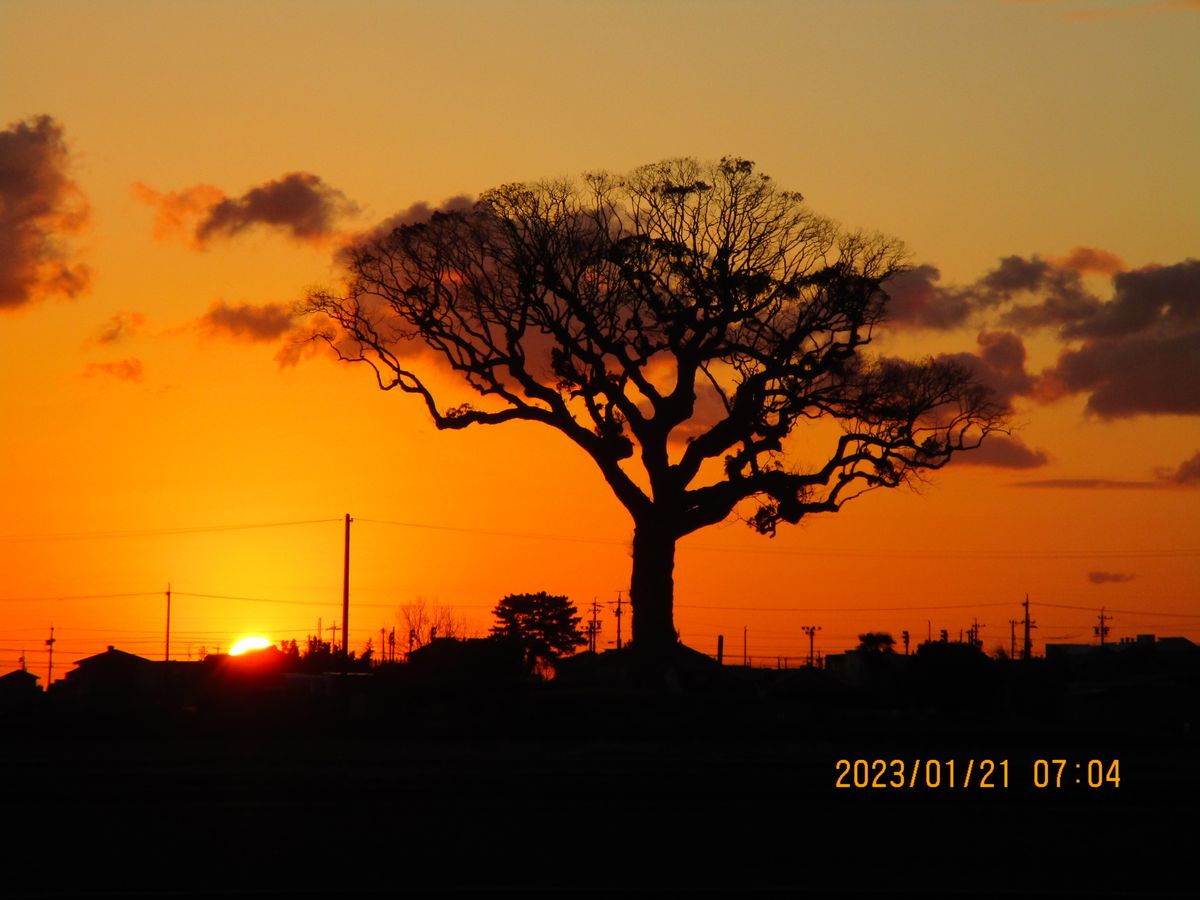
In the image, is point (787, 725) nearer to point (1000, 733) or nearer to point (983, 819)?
point (1000, 733)

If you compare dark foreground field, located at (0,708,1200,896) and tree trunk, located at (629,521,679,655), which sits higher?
tree trunk, located at (629,521,679,655)

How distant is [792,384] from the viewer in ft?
151

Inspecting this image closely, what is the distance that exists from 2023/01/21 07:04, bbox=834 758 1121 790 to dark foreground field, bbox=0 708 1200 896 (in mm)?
310

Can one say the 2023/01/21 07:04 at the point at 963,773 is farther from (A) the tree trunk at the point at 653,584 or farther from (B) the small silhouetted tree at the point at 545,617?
(B) the small silhouetted tree at the point at 545,617

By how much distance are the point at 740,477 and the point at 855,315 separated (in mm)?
5917

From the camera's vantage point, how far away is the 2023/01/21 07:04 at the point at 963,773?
2509 centimetres

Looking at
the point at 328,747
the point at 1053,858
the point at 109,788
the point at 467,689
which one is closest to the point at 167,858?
the point at 109,788

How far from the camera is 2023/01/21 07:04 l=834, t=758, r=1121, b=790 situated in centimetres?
2509
